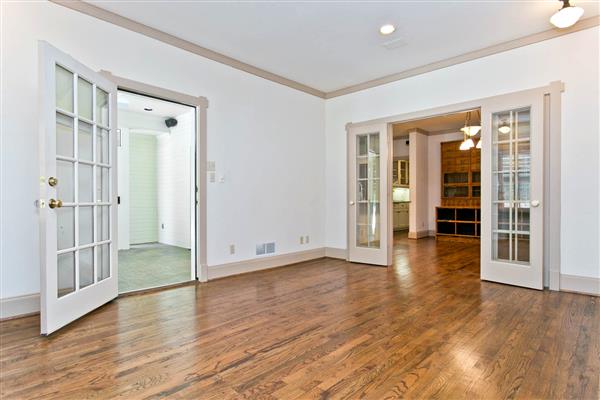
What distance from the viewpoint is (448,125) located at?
814cm

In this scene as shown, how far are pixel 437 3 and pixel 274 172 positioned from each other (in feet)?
9.76

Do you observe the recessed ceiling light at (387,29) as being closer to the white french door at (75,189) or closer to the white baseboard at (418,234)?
the white french door at (75,189)

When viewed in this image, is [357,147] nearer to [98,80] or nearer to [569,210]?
Result: [569,210]

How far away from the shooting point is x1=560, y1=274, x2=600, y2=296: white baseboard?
343 cm

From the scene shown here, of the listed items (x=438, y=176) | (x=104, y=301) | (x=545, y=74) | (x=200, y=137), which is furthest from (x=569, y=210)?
(x=438, y=176)

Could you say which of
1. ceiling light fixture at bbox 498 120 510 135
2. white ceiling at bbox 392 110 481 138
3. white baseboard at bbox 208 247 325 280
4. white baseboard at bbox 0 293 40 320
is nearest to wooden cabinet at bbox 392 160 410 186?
white ceiling at bbox 392 110 481 138

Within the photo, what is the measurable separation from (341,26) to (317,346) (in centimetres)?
329

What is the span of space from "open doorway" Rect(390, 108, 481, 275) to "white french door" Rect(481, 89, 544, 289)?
3294 millimetres

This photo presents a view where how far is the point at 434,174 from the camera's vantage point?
9.12 meters

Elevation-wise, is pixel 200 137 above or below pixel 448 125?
below

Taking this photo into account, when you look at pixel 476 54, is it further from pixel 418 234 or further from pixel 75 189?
pixel 418 234

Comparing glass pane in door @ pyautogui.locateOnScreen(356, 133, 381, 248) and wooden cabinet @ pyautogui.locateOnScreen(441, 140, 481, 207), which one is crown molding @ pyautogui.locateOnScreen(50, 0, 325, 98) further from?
wooden cabinet @ pyautogui.locateOnScreen(441, 140, 481, 207)

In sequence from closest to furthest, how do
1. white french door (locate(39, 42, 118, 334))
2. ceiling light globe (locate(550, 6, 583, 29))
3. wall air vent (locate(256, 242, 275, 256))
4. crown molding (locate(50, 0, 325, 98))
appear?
white french door (locate(39, 42, 118, 334)) < ceiling light globe (locate(550, 6, 583, 29)) < crown molding (locate(50, 0, 325, 98)) < wall air vent (locate(256, 242, 275, 256))

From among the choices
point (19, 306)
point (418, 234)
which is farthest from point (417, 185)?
point (19, 306)
